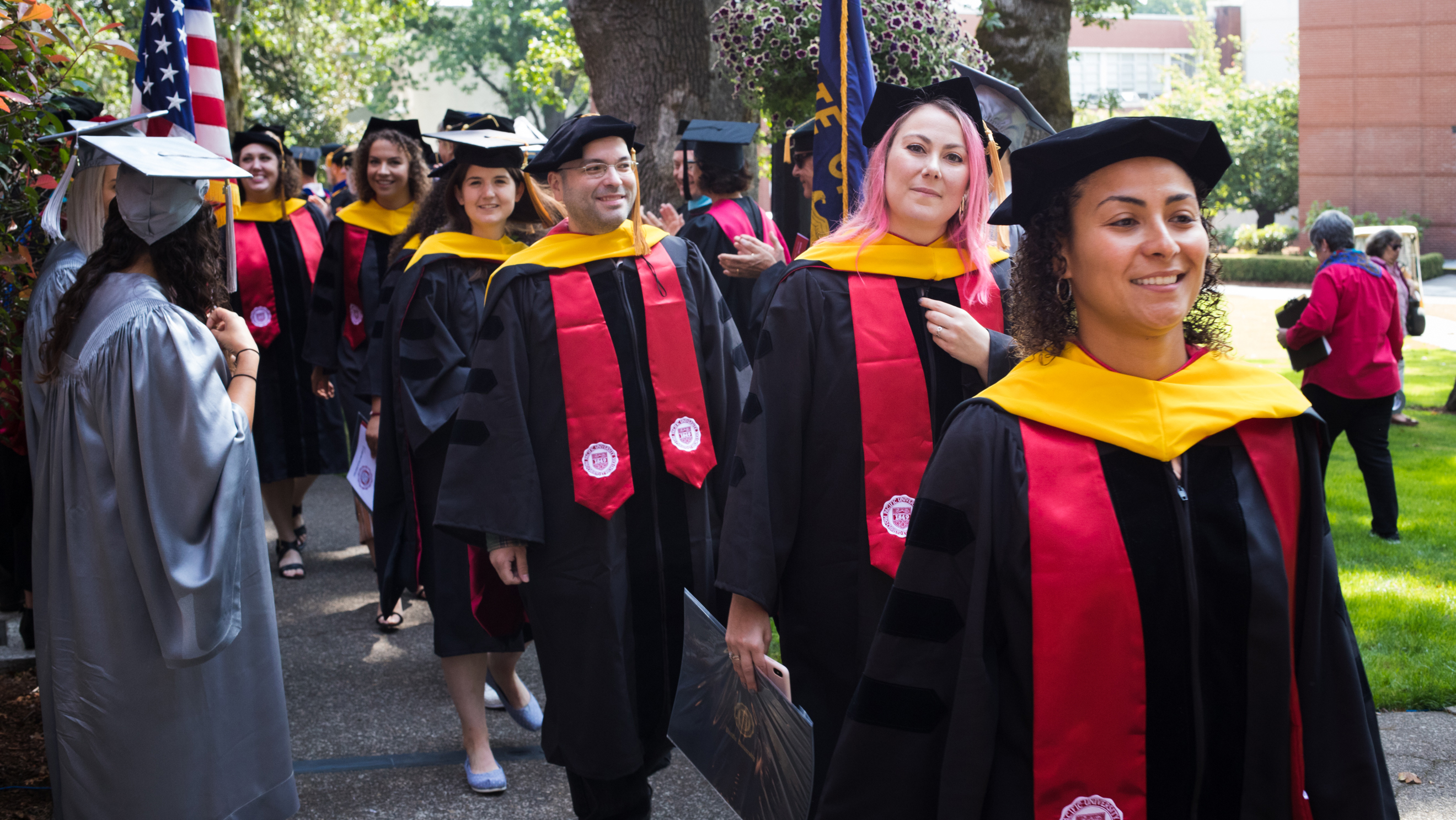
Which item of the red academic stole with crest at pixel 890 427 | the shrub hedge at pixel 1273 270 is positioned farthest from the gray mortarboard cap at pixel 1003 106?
the shrub hedge at pixel 1273 270

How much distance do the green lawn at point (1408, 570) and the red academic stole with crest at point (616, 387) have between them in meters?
3.11

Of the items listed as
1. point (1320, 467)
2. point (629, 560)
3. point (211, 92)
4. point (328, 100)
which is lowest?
point (629, 560)

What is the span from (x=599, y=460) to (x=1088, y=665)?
1.84 metres

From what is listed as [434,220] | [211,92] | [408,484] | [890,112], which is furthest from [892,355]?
[211,92]

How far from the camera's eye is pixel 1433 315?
20.3m

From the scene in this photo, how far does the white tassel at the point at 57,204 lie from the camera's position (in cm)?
312

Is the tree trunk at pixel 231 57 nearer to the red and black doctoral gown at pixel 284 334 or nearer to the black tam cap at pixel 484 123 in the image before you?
the red and black doctoral gown at pixel 284 334

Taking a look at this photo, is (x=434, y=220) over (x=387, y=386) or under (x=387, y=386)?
over

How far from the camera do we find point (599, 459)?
3330 millimetres

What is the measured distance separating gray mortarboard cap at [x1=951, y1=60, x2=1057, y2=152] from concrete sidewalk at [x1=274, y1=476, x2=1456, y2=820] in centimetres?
242

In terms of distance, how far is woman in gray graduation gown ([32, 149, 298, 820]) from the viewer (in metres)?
2.90

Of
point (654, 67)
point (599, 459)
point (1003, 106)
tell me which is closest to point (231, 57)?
point (654, 67)

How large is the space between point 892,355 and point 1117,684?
3.78 ft

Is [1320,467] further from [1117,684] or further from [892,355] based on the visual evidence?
[892,355]
